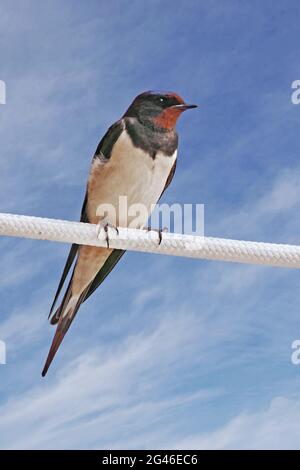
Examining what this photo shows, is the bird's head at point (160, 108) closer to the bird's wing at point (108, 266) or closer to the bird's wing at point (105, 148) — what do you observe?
the bird's wing at point (105, 148)

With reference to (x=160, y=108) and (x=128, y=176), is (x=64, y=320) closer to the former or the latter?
(x=128, y=176)

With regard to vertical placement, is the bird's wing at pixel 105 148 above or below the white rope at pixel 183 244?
above

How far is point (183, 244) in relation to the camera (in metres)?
1.85

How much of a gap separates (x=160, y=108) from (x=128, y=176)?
30cm

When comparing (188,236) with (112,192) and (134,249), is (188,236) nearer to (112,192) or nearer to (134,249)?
(134,249)

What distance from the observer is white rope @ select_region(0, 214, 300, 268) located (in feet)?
5.67

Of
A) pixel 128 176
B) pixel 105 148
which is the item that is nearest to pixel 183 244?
pixel 128 176

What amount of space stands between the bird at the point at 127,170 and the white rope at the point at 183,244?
0.62m

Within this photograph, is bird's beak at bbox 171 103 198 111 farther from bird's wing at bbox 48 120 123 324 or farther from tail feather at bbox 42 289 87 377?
tail feather at bbox 42 289 87 377

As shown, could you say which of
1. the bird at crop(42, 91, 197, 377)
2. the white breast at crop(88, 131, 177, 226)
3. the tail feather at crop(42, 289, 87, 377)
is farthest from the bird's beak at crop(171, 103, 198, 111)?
the tail feather at crop(42, 289, 87, 377)

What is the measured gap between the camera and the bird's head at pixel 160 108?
8.55ft

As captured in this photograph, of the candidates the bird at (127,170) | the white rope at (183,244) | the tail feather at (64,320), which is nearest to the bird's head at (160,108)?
the bird at (127,170)

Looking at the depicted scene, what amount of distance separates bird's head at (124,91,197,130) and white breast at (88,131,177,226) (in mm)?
116
